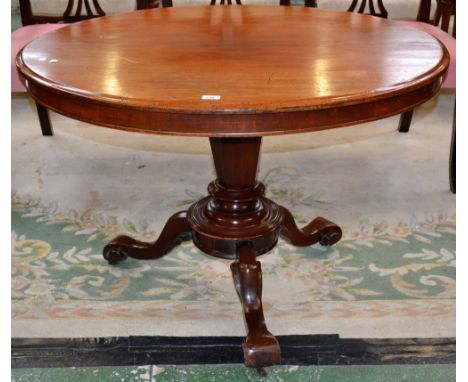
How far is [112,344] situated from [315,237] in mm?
590

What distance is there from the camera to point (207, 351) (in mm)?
1184

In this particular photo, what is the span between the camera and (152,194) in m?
1.81

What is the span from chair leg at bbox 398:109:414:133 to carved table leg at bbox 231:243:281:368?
121 cm

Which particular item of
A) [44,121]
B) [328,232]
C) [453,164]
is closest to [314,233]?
[328,232]

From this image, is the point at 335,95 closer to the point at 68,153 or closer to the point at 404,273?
the point at 404,273

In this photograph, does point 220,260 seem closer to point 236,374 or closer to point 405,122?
point 236,374

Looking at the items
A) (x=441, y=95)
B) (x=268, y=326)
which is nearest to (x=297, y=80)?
(x=268, y=326)

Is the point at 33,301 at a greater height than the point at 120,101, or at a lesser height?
lesser

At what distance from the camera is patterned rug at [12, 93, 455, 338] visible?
1275 mm

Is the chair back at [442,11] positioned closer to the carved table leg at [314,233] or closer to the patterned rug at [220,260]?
the patterned rug at [220,260]

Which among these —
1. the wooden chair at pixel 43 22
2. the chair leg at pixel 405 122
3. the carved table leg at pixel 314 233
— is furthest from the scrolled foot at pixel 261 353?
the chair leg at pixel 405 122

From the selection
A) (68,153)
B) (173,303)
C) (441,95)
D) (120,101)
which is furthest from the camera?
(441,95)

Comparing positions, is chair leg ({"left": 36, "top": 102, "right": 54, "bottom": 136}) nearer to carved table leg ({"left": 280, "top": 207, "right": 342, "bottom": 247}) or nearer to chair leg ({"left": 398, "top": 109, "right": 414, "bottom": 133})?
carved table leg ({"left": 280, "top": 207, "right": 342, "bottom": 247})

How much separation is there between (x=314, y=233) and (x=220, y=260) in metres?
0.26
